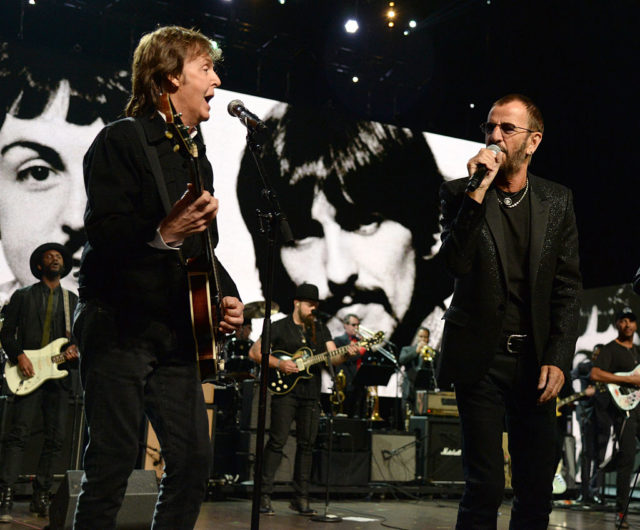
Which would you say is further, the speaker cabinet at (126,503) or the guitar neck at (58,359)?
the guitar neck at (58,359)

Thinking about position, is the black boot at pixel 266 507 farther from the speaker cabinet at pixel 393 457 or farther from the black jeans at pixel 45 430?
the speaker cabinet at pixel 393 457

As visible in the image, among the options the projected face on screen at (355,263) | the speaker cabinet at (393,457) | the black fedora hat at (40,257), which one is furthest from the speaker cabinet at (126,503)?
the projected face on screen at (355,263)

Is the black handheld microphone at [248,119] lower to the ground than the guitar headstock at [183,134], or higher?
higher

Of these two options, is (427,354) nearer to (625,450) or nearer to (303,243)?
(303,243)

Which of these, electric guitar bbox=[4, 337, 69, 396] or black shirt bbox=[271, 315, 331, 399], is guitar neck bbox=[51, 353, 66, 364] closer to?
electric guitar bbox=[4, 337, 69, 396]

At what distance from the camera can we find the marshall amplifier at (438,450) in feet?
35.0

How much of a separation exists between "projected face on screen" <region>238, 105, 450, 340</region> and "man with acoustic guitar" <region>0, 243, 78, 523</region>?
5.07 metres

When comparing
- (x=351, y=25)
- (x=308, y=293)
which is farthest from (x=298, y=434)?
(x=351, y=25)

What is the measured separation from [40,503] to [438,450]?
18.7 ft

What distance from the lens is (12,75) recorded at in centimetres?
1054

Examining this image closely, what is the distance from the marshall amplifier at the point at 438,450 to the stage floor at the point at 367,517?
0.47 m

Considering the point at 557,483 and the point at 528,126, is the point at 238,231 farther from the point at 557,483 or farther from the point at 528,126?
the point at 528,126

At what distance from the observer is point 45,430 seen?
7051 mm

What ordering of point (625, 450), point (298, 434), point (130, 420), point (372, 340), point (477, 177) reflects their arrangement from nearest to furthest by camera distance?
point (130, 420) → point (477, 177) → point (298, 434) → point (625, 450) → point (372, 340)
